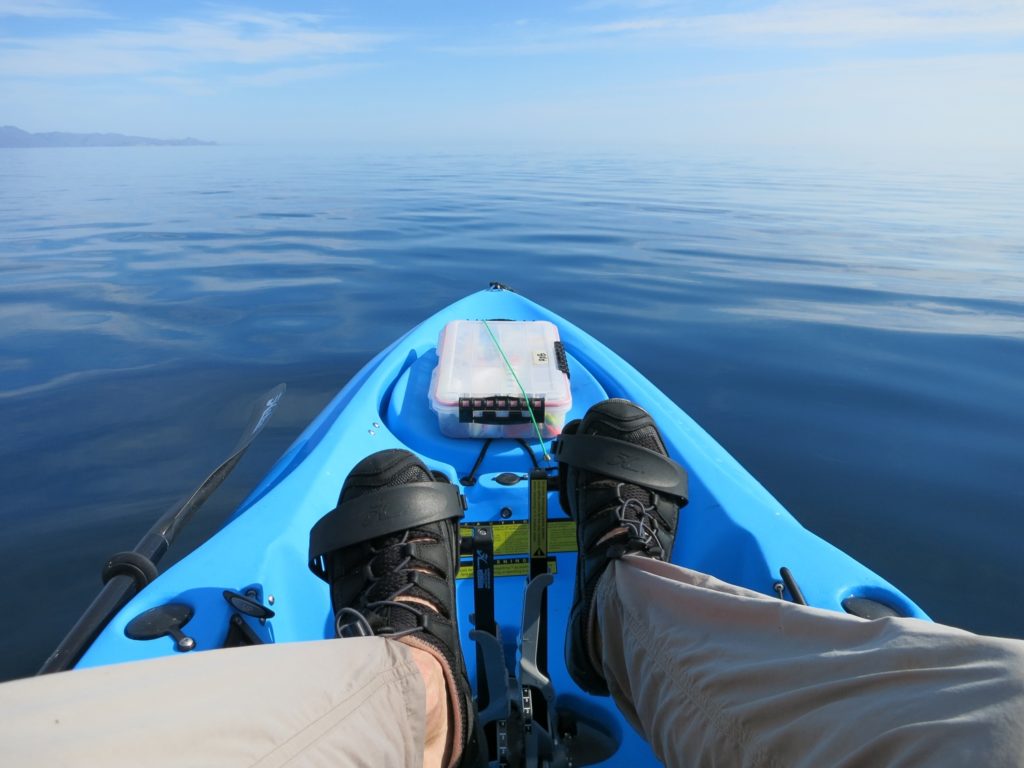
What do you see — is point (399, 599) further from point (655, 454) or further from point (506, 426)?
point (506, 426)

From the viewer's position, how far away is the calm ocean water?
110 inches

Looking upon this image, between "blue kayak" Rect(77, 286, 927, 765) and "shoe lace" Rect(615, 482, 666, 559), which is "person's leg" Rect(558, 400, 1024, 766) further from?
"blue kayak" Rect(77, 286, 927, 765)

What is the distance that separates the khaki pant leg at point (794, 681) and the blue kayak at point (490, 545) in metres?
0.35

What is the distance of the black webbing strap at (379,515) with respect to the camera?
1.42 meters

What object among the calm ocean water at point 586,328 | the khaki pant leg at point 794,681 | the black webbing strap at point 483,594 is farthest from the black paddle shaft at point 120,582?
the khaki pant leg at point 794,681

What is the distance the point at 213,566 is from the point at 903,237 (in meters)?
10.7

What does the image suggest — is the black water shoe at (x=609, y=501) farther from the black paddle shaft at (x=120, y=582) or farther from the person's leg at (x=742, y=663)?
the black paddle shaft at (x=120, y=582)

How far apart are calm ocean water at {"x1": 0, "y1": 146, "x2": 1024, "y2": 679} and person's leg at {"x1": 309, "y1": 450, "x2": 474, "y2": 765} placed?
1.58m

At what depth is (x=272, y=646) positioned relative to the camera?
3.34 feet

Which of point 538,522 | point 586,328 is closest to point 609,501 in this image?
point 538,522

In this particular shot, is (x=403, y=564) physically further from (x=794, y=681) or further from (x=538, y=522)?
(x=794, y=681)

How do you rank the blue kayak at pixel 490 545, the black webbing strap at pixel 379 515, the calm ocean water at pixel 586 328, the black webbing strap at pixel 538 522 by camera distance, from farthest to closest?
the calm ocean water at pixel 586 328
the black webbing strap at pixel 538 522
the blue kayak at pixel 490 545
the black webbing strap at pixel 379 515

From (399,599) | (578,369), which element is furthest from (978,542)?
(399,599)

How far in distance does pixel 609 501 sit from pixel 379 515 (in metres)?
0.59
